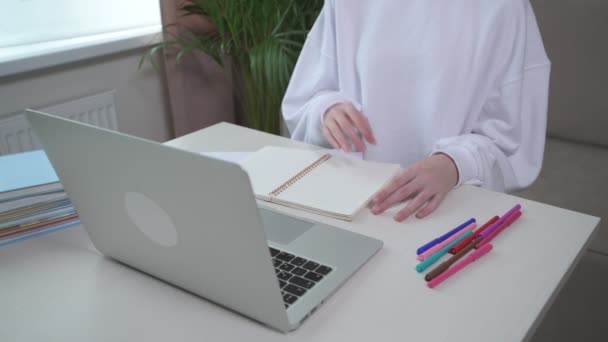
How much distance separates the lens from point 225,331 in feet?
2.02

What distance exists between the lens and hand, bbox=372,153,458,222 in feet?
2.85

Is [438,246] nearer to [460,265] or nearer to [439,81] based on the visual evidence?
[460,265]

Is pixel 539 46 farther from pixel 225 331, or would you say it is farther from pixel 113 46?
pixel 113 46

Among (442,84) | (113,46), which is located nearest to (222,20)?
(113,46)

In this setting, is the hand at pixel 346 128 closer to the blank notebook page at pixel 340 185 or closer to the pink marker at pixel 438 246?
the blank notebook page at pixel 340 185

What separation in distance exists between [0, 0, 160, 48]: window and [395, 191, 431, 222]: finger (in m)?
1.65

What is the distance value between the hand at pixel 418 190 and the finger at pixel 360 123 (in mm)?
121

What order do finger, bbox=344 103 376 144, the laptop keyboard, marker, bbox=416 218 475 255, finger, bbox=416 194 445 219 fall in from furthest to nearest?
1. finger, bbox=344 103 376 144
2. finger, bbox=416 194 445 219
3. marker, bbox=416 218 475 255
4. the laptop keyboard

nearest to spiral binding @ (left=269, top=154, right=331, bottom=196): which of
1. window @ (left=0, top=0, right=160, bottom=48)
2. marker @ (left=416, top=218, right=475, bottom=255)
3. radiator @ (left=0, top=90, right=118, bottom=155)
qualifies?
marker @ (left=416, top=218, right=475, bottom=255)

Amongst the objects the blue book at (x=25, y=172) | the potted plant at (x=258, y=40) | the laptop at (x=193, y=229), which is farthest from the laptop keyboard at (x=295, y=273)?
the potted plant at (x=258, y=40)

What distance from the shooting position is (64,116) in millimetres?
1973

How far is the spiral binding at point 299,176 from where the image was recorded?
0.93 m

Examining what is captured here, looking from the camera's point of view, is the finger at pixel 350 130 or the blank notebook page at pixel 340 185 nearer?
the blank notebook page at pixel 340 185

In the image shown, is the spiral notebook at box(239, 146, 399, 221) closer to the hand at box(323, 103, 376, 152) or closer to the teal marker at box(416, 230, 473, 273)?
the hand at box(323, 103, 376, 152)
